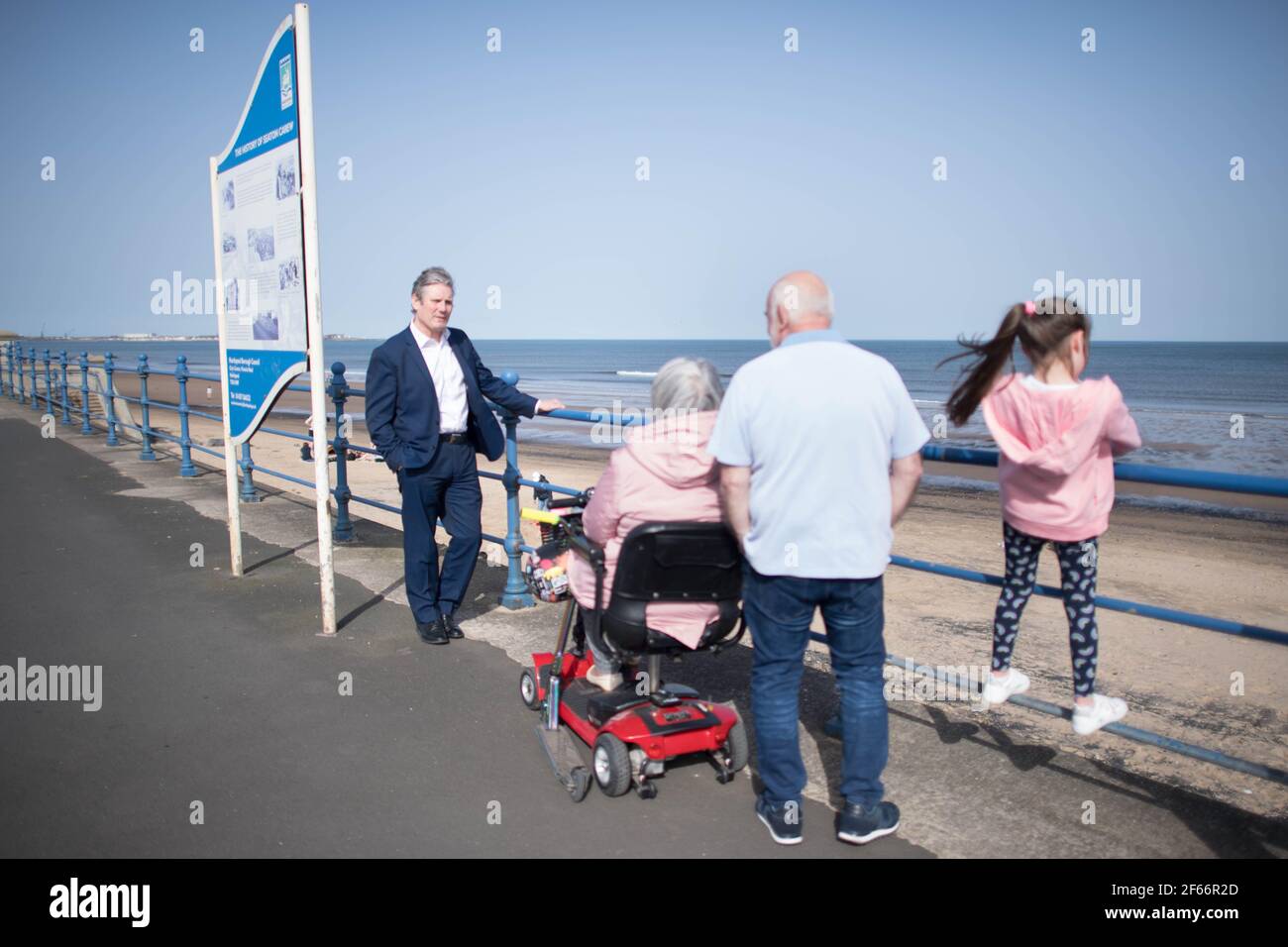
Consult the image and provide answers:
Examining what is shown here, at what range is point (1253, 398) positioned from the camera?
38.3 metres

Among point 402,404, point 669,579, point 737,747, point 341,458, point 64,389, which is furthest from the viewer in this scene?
point 64,389

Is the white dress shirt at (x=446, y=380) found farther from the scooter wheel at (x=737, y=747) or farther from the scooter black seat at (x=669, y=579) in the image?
the scooter wheel at (x=737, y=747)

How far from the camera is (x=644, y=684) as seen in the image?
362 centimetres

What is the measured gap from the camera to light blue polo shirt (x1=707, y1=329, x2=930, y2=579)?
106 inches

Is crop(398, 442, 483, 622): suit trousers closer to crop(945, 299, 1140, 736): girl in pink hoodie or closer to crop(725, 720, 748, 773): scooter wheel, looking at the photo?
crop(725, 720, 748, 773): scooter wheel

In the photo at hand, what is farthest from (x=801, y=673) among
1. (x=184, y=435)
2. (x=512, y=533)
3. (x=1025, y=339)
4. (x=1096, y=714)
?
(x=184, y=435)

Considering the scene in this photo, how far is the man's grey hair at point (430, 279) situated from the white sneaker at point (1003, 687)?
321 centimetres

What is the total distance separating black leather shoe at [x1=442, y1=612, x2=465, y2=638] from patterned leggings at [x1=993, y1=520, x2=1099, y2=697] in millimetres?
2882

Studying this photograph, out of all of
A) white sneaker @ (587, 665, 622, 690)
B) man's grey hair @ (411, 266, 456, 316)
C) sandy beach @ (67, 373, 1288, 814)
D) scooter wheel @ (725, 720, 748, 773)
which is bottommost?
sandy beach @ (67, 373, 1288, 814)

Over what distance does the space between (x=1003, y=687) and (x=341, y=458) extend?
540 cm

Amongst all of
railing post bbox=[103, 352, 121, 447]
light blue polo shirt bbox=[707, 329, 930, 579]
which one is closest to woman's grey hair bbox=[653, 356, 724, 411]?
light blue polo shirt bbox=[707, 329, 930, 579]

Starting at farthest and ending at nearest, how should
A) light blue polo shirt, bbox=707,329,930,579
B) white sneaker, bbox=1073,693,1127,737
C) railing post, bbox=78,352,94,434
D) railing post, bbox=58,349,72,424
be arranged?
railing post, bbox=58,349,72,424 < railing post, bbox=78,352,94,434 < white sneaker, bbox=1073,693,1127,737 < light blue polo shirt, bbox=707,329,930,579

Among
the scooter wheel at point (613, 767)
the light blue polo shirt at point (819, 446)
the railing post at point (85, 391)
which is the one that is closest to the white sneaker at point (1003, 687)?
the light blue polo shirt at point (819, 446)

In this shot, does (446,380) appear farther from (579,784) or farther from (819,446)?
(819,446)
